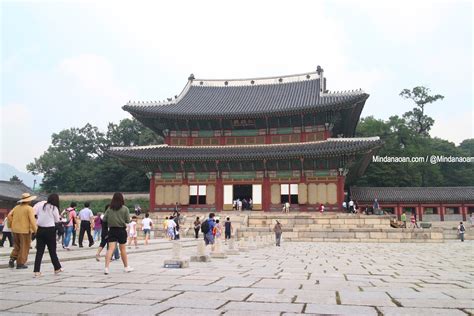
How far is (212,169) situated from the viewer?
3297 cm

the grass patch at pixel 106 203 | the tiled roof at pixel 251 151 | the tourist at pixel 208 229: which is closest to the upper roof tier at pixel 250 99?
the tiled roof at pixel 251 151

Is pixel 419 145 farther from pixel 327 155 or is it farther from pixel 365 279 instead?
pixel 365 279

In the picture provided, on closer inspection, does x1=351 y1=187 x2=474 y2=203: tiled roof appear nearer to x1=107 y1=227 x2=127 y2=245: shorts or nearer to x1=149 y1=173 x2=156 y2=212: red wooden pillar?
x1=149 y1=173 x2=156 y2=212: red wooden pillar

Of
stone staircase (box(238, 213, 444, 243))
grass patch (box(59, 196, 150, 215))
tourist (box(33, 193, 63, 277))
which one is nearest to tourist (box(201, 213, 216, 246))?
tourist (box(33, 193, 63, 277))

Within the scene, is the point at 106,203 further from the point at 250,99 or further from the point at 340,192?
the point at 340,192

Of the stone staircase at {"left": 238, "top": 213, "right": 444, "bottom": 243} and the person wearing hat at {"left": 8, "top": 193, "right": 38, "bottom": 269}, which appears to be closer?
the person wearing hat at {"left": 8, "top": 193, "right": 38, "bottom": 269}

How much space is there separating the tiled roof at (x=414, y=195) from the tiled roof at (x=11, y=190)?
29544mm

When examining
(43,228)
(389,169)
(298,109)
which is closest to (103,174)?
→ (298,109)

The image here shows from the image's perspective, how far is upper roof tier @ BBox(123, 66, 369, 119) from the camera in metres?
31.6

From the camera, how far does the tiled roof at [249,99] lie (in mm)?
31656

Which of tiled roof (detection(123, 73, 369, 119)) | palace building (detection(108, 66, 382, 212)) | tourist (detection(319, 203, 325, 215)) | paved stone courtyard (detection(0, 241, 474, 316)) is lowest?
paved stone courtyard (detection(0, 241, 474, 316))

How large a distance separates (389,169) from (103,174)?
36.8m

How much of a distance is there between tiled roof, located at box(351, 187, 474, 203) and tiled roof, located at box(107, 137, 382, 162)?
383 inches

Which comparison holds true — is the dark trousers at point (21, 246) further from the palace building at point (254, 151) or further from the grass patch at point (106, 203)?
the grass patch at point (106, 203)
